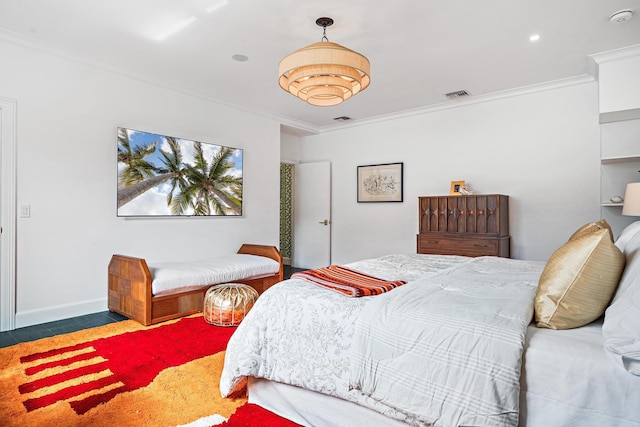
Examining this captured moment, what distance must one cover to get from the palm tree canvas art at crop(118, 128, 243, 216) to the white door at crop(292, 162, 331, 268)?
1.72 metres

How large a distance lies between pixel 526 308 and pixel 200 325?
266 centimetres

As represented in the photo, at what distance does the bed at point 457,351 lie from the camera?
42.2 inches

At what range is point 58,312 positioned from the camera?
3.48 meters

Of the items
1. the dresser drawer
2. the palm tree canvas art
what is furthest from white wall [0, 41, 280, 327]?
the dresser drawer

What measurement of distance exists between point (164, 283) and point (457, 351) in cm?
280

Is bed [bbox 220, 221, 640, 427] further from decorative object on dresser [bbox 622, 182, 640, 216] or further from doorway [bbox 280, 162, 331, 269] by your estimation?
doorway [bbox 280, 162, 331, 269]

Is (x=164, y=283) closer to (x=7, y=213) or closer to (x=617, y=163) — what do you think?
(x=7, y=213)

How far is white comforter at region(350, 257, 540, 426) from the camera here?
44.9 inches

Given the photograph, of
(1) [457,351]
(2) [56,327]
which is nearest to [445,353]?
(1) [457,351]

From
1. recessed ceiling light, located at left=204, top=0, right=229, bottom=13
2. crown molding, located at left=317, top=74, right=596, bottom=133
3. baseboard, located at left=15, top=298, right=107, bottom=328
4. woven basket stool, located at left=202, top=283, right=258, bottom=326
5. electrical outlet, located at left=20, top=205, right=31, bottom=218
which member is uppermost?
recessed ceiling light, located at left=204, top=0, right=229, bottom=13

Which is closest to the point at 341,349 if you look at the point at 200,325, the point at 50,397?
the point at 50,397

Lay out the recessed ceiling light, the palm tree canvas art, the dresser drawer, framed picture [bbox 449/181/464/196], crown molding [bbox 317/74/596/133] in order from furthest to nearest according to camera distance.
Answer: framed picture [bbox 449/181/464/196] → the dresser drawer → crown molding [bbox 317/74/596/133] → the palm tree canvas art → the recessed ceiling light

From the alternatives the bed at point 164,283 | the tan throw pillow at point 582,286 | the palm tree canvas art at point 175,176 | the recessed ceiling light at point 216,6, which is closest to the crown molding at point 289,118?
the palm tree canvas art at point 175,176

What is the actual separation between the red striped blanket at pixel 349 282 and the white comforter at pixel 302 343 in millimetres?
48
